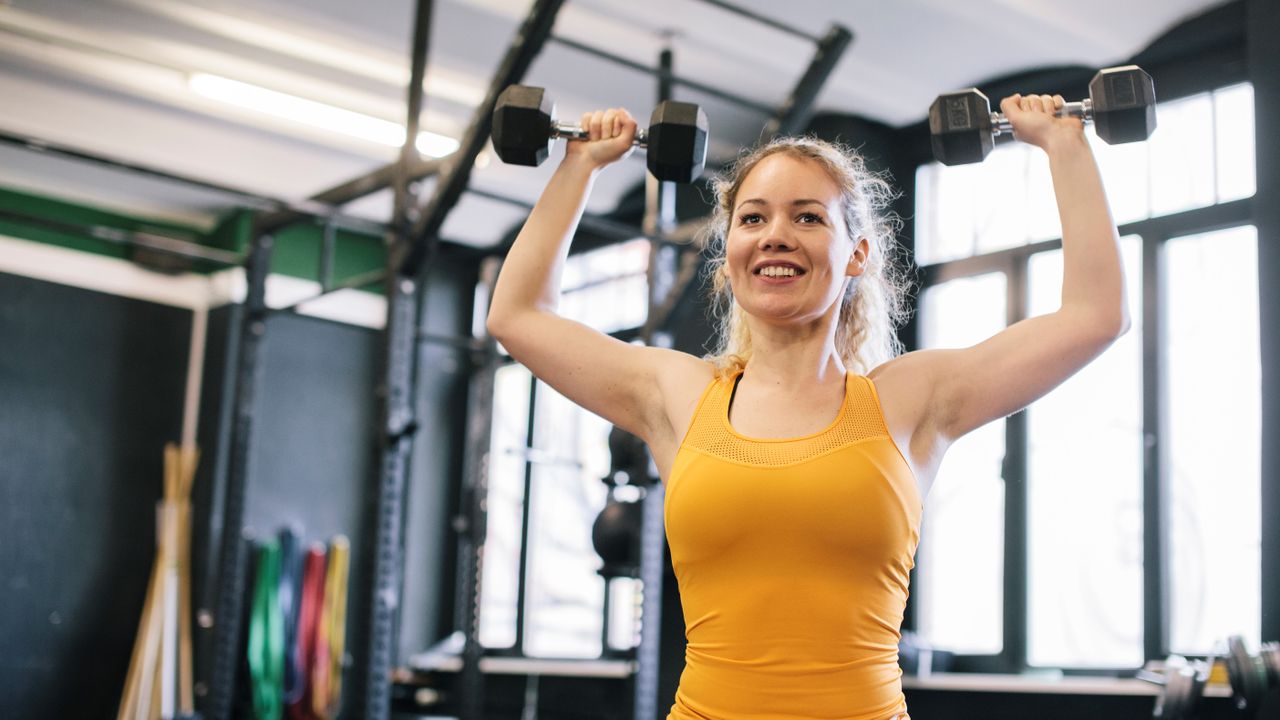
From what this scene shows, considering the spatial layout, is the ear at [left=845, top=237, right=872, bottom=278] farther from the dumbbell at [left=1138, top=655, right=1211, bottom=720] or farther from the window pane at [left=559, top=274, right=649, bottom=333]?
the window pane at [left=559, top=274, right=649, bottom=333]

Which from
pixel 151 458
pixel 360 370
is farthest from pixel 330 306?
pixel 151 458

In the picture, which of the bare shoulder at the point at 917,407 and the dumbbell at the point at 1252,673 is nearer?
the bare shoulder at the point at 917,407

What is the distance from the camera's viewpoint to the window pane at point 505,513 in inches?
310

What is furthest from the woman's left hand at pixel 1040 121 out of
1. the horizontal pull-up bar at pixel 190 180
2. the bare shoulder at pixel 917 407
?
the horizontal pull-up bar at pixel 190 180

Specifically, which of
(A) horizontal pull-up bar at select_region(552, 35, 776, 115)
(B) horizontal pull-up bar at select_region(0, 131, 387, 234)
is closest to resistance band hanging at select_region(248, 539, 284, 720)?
(B) horizontal pull-up bar at select_region(0, 131, 387, 234)

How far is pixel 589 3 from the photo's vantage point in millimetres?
5145

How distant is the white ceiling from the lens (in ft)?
16.8

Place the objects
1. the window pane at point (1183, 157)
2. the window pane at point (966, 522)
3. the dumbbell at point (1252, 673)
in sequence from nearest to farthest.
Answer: the dumbbell at point (1252, 673)
the window pane at point (1183, 157)
the window pane at point (966, 522)

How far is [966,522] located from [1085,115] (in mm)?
4240

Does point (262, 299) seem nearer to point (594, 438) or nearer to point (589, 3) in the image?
point (589, 3)

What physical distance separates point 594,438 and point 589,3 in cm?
309

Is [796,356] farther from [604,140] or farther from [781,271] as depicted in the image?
[604,140]

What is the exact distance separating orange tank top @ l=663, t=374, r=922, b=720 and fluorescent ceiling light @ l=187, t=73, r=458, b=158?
15.9 ft

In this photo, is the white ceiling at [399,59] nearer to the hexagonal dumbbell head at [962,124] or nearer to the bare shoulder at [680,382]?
the hexagonal dumbbell head at [962,124]
